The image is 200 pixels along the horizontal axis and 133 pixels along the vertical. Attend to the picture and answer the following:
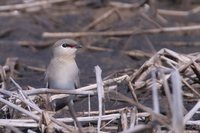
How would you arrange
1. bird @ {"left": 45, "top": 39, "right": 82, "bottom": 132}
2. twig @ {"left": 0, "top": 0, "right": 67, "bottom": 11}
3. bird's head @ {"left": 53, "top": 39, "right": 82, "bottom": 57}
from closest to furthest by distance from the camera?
1. bird @ {"left": 45, "top": 39, "right": 82, "bottom": 132}
2. bird's head @ {"left": 53, "top": 39, "right": 82, "bottom": 57}
3. twig @ {"left": 0, "top": 0, "right": 67, "bottom": 11}

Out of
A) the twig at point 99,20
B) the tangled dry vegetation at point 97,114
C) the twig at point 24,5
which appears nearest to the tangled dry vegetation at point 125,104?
the tangled dry vegetation at point 97,114

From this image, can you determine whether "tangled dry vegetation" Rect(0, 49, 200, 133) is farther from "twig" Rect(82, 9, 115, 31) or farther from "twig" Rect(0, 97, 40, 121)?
"twig" Rect(82, 9, 115, 31)

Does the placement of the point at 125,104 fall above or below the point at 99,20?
below

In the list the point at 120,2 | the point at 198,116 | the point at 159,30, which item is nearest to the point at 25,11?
the point at 120,2

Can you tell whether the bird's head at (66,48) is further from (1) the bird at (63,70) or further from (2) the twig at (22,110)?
(2) the twig at (22,110)

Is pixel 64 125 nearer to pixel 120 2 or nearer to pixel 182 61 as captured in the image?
pixel 182 61

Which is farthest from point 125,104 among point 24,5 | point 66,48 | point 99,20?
point 24,5

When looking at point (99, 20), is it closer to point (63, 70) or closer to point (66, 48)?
point (66, 48)

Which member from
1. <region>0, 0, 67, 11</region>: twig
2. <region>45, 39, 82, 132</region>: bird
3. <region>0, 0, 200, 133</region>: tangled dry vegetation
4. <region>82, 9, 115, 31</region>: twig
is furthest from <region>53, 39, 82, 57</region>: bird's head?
<region>0, 0, 67, 11</region>: twig
